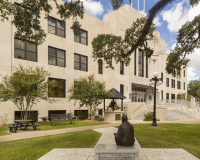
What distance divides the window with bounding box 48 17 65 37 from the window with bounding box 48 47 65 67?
2.31 metres

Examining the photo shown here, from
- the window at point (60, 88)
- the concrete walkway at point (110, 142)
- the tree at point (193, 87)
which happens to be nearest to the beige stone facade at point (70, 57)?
the window at point (60, 88)

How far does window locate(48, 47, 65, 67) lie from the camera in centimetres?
2150

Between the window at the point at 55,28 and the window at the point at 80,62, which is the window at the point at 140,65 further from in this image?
the window at the point at 55,28

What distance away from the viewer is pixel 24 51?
1880 centimetres

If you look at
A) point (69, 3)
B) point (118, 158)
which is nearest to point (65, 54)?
point (69, 3)

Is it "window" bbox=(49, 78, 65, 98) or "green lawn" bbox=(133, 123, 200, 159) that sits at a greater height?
"window" bbox=(49, 78, 65, 98)

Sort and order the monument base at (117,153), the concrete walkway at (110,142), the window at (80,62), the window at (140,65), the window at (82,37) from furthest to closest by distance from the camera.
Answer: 1. the window at (140,65)
2. the window at (82,37)
3. the window at (80,62)
4. the concrete walkway at (110,142)
5. the monument base at (117,153)

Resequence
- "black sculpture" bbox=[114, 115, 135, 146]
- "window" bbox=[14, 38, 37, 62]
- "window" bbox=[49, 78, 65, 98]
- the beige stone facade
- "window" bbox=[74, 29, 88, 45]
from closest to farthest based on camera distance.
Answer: "black sculpture" bbox=[114, 115, 135, 146] < the beige stone facade < "window" bbox=[14, 38, 37, 62] < "window" bbox=[49, 78, 65, 98] < "window" bbox=[74, 29, 88, 45]

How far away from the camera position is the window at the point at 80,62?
969 inches

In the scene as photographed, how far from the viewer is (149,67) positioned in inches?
1521

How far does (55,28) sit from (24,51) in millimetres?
5726

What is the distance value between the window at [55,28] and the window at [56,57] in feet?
7.57

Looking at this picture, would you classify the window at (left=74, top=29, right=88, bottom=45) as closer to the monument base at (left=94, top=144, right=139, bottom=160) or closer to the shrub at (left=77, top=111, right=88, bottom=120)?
the shrub at (left=77, top=111, right=88, bottom=120)

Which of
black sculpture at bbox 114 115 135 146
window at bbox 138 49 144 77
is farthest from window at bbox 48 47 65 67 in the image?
window at bbox 138 49 144 77
